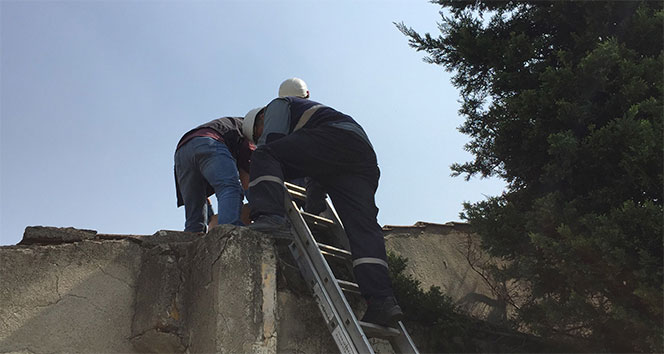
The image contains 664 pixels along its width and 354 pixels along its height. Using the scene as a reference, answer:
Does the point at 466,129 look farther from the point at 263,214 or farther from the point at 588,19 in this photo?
the point at 263,214

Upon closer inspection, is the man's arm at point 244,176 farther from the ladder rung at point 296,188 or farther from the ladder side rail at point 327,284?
the ladder side rail at point 327,284

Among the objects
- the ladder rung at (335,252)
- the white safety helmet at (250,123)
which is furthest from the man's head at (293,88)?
the ladder rung at (335,252)

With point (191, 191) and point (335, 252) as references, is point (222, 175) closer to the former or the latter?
point (191, 191)

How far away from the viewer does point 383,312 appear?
3.98 metres

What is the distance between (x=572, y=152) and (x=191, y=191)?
289cm

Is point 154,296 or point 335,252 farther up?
point 335,252

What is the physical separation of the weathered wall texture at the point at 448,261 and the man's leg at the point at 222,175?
1.52 m

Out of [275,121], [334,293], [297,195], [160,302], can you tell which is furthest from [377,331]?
[275,121]

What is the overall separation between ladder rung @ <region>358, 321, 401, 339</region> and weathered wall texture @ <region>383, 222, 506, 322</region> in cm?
158

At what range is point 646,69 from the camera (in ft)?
14.5

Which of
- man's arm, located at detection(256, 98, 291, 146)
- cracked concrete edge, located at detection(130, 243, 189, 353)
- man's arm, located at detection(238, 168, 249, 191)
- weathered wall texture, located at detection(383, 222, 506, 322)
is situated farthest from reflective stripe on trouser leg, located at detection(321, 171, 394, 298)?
weathered wall texture, located at detection(383, 222, 506, 322)

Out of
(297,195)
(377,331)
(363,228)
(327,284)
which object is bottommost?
(377,331)

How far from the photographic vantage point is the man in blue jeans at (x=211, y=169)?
480cm

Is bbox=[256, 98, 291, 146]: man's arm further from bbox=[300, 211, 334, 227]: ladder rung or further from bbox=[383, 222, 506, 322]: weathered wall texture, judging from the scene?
bbox=[383, 222, 506, 322]: weathered wall texture
